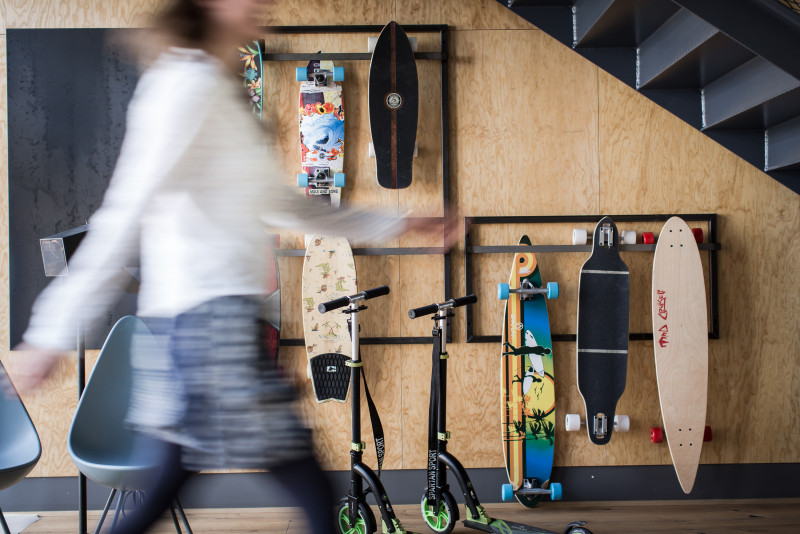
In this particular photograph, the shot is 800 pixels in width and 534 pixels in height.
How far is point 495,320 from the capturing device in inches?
109

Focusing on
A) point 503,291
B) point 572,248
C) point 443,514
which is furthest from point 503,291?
point 443,514

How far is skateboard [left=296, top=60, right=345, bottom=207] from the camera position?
2680 millimetres

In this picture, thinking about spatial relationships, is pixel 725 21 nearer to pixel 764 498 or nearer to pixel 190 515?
pixel 764 498

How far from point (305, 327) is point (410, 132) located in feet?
3.45

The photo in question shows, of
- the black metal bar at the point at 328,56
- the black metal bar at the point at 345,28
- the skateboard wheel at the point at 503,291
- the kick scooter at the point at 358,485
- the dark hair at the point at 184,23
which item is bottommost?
the kick scooter at the point at 358,485

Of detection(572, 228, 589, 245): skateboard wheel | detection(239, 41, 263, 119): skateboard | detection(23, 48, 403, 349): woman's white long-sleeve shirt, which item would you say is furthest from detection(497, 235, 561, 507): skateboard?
detection(23, 48, 403, 349): woman's white long-sleeve shirt

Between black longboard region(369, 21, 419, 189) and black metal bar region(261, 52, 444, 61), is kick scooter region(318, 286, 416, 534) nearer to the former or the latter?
black longboard region(369, 21, 419, 189)

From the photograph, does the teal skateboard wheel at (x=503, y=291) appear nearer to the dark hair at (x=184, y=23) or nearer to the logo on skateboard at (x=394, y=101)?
the logo on skateboard at (x=394, y=101)

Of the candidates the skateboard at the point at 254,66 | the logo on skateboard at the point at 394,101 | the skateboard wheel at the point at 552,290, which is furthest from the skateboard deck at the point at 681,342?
the skateboard at the point at 254,66

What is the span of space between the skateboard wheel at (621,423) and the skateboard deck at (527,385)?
0.99ft

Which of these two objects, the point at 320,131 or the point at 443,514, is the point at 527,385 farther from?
the point at 320,131

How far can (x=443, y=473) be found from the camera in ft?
7.55

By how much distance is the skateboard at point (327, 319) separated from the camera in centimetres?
264

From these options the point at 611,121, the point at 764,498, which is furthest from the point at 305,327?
the point at 764,498
